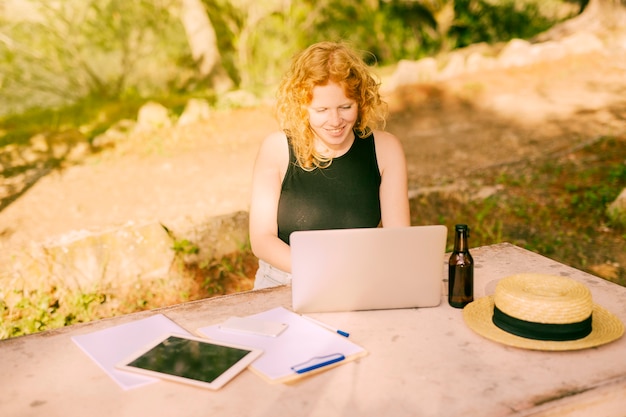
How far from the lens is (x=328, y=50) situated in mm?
2580

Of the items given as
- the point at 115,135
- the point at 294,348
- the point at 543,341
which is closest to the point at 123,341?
the point at 294,348

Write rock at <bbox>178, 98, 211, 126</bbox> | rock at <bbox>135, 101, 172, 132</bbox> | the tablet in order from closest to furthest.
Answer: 1. the tablet
2. rock at <bbox>135, 101, 172, 132</bbox>
3. rock at <bbox>178, 98, 211, 126</bbox>

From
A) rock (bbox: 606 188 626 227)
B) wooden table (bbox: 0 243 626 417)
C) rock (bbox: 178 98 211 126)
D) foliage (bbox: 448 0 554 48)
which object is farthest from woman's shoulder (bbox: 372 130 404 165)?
→ foliage (bbox: 448 0 554 48)

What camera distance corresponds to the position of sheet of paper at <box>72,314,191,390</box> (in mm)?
1575

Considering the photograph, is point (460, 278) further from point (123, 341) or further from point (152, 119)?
point (152, 119)

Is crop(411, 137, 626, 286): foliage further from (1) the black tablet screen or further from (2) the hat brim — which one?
(1) the black tablet screen

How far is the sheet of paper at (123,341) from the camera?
5.17ft

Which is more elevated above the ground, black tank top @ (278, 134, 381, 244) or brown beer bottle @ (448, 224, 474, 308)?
black tank top @ (278, 134, 381, 244)

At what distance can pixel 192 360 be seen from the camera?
1.62 metres

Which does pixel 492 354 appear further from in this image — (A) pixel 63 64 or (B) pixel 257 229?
(A) pixel 63 64

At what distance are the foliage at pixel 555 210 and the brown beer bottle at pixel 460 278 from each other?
2.50 m

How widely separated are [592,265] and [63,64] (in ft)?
27.3

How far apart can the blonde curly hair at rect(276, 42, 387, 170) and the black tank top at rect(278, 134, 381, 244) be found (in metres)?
0.05

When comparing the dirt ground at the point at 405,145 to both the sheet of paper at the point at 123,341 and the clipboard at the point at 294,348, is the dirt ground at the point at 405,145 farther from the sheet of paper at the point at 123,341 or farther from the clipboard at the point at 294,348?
the clipboard at the point at 294,348
